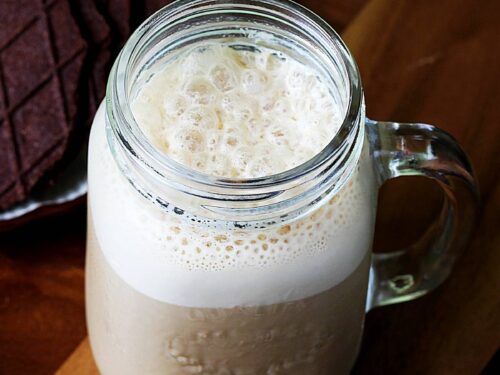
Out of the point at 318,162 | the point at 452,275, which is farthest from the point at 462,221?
the point at 318,162

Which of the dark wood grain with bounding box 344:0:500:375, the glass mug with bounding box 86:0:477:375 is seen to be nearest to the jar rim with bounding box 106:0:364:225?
the glass mug with bounding box 86:0:477:375

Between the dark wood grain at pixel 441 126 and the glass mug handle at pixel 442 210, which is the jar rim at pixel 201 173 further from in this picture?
the dark wood grain at pixel 441 126

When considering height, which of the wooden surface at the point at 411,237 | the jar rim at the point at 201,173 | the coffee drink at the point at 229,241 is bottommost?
the wooden surface at the point at 411,237

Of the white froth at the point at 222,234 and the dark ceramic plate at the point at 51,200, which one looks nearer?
the white froth at the point at 222,234

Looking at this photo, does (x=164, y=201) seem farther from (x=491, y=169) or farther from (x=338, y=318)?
(x=491, y=169)

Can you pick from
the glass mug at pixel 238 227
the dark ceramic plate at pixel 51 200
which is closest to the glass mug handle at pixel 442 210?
the glass mug at pixel 238 227

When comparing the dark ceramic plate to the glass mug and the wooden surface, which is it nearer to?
the wooden surface

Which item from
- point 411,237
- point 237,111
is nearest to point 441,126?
point 411,237
